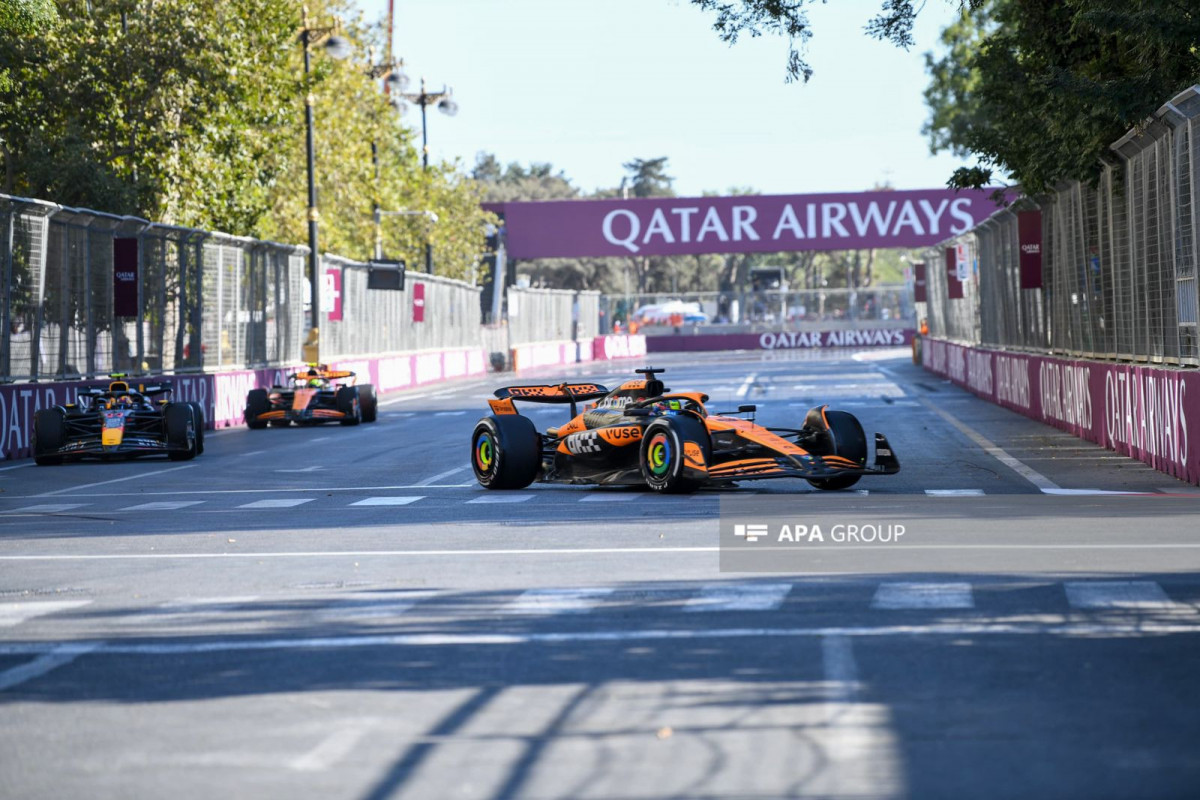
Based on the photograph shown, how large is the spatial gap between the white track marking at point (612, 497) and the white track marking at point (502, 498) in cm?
51

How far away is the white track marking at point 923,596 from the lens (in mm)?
8977

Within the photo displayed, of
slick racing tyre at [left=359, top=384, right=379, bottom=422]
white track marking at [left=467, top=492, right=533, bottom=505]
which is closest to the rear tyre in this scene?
slick racing tyre at [left=359, top=384, right=379, bottom=422]

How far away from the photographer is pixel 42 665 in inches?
312

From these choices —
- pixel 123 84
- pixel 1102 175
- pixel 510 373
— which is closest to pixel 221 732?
pixel 1102 175

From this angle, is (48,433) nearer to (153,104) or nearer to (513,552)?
(513,552)

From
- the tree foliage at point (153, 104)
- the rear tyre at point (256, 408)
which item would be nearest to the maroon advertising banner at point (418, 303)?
the tree foliage at point (153, 104)

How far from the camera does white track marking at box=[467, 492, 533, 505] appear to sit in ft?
51.8

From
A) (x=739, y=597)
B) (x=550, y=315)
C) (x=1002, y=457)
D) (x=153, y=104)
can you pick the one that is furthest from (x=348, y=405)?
(x=550, y=315)

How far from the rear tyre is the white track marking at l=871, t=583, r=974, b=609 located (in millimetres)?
22401

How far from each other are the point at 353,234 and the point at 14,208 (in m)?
42.7

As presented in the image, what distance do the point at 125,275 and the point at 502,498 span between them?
16.2 m

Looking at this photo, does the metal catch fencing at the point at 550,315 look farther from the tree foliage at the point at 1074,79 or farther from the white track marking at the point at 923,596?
the white track marking at the point at 923,596

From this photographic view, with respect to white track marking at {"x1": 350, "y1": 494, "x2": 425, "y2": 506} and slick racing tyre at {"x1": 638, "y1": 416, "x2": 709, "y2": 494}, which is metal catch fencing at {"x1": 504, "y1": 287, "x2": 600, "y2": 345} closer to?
white track marking at {"x1": 350, "y1": 494, "x2": 425, "y2": 506}

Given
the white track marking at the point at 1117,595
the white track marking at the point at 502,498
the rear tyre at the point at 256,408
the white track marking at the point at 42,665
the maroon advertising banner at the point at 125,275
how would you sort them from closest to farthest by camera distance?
the white track marking at the point at 42,665 < the white track marking at the point at 1117,595 < the white track marking at the point at 502,498 < the maroon advertising banner at the point at 125,275 < the rear tyre at the point at 256,408
